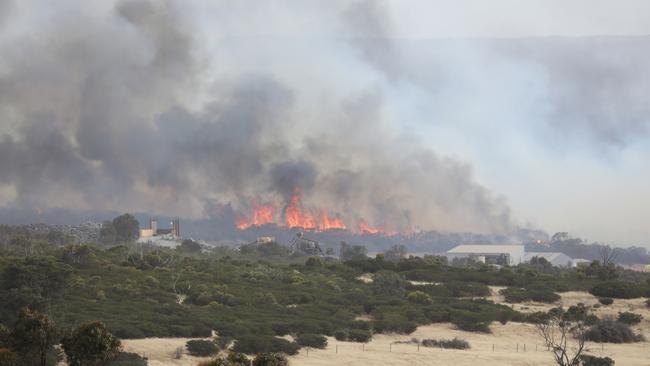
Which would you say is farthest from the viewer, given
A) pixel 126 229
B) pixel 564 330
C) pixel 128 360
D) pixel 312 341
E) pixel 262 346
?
pixel 126 229

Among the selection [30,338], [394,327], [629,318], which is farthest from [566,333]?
[30,338]

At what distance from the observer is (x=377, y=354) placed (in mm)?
39219

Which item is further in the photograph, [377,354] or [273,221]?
[273,221]

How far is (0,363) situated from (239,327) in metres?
18.1

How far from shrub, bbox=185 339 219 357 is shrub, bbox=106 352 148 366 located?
118 inches

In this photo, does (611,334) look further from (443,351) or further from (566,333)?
(443,351)

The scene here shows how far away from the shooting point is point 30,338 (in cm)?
2711

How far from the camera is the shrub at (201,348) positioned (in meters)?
36.3

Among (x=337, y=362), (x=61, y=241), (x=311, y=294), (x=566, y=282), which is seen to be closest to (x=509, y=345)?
(x=337, y=362)

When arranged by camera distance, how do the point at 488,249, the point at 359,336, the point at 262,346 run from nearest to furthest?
the point at 262,346, the point at 359,336, the point at 488,249

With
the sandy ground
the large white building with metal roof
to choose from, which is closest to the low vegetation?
the sandy ground

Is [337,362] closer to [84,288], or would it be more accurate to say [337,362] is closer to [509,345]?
[509,345]

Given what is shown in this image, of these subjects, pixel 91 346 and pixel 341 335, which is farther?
pixel 341 335

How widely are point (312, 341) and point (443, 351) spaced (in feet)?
21.3
